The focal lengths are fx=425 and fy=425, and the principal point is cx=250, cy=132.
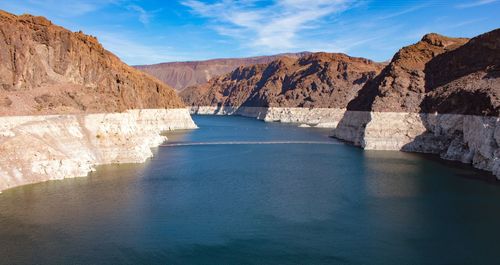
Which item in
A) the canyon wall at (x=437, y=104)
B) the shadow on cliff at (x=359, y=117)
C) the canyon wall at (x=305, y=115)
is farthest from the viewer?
the canyon wall at (x=305, y=115)

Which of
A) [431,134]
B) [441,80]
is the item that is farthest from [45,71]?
[441,80]

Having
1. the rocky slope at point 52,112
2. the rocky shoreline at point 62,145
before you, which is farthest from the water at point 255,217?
the rocky slope at point 52,112

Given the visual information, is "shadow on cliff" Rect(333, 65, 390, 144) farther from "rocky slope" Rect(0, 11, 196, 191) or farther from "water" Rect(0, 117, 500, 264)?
"rocky slope" Rect(0, 11, 196, 191)

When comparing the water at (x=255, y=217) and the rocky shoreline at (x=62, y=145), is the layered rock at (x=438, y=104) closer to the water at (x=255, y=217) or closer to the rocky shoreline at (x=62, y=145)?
the water at (x=255, y=217)

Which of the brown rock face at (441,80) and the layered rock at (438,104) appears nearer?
the layered rock at (438,104)

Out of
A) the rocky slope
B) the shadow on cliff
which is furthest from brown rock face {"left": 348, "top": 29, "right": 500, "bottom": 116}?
the rocky slope
